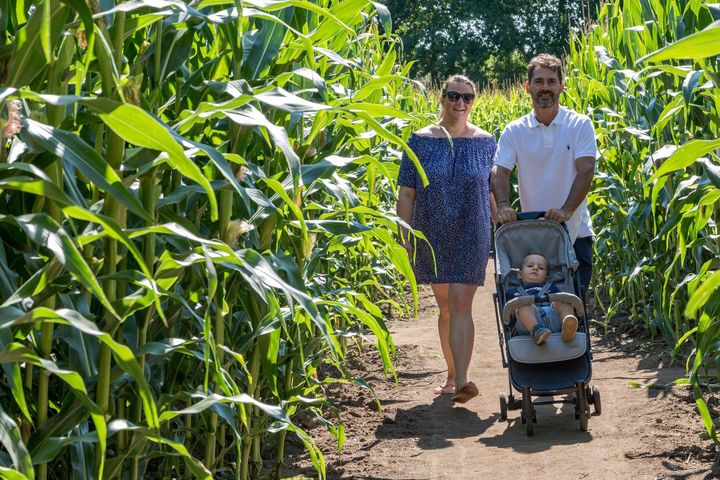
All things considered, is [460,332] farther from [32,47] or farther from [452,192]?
[32,47]

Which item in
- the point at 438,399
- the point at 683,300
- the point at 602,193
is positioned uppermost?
the point at 602,193

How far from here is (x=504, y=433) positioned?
5.70 meters

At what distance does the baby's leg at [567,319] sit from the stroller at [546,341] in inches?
1.6

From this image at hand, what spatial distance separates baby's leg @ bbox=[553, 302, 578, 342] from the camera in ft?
17.6

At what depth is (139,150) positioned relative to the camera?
2387 mm

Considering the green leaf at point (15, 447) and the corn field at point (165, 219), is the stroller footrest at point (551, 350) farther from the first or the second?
the green leaf at point (15, 447)

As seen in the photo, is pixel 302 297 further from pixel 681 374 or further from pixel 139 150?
pixel 681 374

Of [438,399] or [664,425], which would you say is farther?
[438,399]

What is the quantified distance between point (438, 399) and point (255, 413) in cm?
272

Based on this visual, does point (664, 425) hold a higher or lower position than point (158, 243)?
lower

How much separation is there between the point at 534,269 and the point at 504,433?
0.93 metres

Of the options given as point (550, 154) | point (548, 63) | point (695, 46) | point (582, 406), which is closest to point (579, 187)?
point (550, 154)

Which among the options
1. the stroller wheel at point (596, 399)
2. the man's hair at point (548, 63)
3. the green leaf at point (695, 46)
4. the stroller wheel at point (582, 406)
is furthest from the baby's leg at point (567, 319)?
the green leaf at point (695, 46)

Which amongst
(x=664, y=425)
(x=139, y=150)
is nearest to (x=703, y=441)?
(x=664, y=425)
